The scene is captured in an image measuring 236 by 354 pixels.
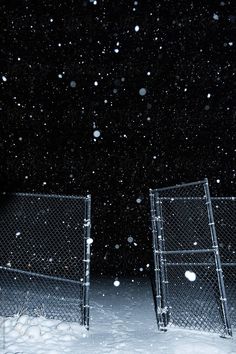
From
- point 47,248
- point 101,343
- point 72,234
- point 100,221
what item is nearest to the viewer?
point 101,343

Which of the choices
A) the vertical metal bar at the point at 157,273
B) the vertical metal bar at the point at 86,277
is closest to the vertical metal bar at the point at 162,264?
the vertical metal bar at the point at 157,273

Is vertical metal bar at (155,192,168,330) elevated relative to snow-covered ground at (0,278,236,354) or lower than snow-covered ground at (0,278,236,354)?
elevated

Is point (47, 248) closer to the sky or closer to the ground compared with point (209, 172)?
closer to the ground

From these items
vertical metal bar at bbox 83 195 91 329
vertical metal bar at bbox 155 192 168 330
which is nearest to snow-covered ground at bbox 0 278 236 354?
vertical metal bar at bbox 83 195 91 329

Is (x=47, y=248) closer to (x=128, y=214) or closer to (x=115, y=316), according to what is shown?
(x=128, y=214)

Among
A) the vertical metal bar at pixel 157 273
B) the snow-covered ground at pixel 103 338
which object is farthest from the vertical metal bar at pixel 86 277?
the vertical metal bar at pixel 157 273

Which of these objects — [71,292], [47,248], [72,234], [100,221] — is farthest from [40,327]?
[100,221]

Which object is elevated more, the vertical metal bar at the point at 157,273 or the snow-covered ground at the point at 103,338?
the vertical metal bar at the point at 157,273

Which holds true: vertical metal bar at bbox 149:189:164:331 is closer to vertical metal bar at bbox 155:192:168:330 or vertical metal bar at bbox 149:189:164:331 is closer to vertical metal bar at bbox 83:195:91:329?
vertical metal bar at bbox 155:192:168:330

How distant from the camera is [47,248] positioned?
16656mm

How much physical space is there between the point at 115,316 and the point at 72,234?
13.4m

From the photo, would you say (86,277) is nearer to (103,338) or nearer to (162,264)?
(103,338)

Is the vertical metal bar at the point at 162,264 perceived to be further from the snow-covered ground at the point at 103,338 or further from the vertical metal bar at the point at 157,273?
the snow-covered ground at the point at 103,338

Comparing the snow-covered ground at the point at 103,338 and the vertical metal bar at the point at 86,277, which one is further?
the vertical metal bar at the point at 86,277
